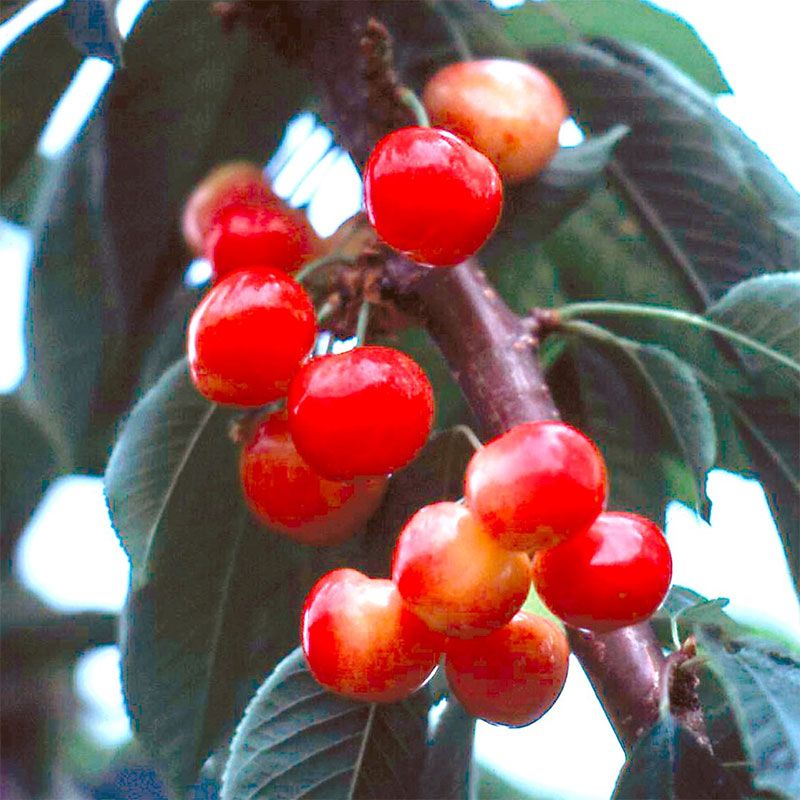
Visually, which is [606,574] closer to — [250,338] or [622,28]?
[250,338]

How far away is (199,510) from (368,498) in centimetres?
22

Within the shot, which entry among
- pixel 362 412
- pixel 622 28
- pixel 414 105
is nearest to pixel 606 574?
pixel 362 412

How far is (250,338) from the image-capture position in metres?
0.78

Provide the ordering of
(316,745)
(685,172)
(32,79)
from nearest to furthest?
(316,745)
(685,172)
(32,79)

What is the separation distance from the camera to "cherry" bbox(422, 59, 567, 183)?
987mm

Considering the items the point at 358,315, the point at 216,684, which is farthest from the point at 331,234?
the point at 216,684

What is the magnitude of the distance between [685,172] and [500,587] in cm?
60

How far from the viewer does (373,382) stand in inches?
29.1

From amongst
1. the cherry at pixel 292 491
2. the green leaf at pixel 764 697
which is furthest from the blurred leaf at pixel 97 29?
the green leaf at pixel 764 697

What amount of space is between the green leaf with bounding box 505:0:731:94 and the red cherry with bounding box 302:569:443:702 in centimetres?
73

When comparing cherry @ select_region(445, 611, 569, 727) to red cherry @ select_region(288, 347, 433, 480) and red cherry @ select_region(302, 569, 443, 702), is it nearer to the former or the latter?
red cherry @ select_region(302, 569, 443, 702)

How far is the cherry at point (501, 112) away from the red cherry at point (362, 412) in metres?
0.30

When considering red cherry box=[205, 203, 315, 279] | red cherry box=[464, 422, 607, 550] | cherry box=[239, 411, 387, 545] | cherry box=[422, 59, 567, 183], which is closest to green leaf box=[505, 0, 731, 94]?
cherry box=[422, 59, 567, 183]

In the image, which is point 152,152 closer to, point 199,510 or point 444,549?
point 199,510
